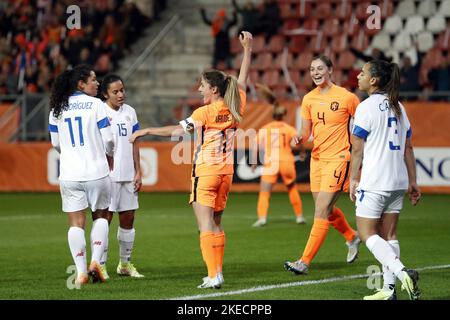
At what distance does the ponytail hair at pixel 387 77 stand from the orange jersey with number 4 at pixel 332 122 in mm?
2340

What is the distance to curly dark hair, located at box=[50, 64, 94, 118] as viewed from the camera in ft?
33.2

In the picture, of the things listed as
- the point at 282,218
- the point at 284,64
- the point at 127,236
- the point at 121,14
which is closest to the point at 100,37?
the point at 121,14

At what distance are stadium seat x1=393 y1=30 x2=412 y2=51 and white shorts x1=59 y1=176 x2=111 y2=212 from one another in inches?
707

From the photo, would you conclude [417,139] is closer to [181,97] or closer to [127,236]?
[181,97]

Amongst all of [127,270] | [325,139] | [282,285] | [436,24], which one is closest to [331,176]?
[325,139]

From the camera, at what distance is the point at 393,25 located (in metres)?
27.3

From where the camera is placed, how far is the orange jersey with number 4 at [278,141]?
17703mm

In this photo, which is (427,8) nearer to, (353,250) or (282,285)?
(353,250)

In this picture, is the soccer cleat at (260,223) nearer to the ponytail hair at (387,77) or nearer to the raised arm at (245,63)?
the raised arm at (245,63)

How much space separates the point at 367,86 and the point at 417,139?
14044 mm

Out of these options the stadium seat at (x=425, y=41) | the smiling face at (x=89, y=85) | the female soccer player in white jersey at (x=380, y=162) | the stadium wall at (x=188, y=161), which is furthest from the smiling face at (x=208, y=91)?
the stadium seat at (x=425, y=41)

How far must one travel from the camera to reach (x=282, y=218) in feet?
60.1

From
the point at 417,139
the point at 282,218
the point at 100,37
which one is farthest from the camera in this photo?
the point at 100,37
